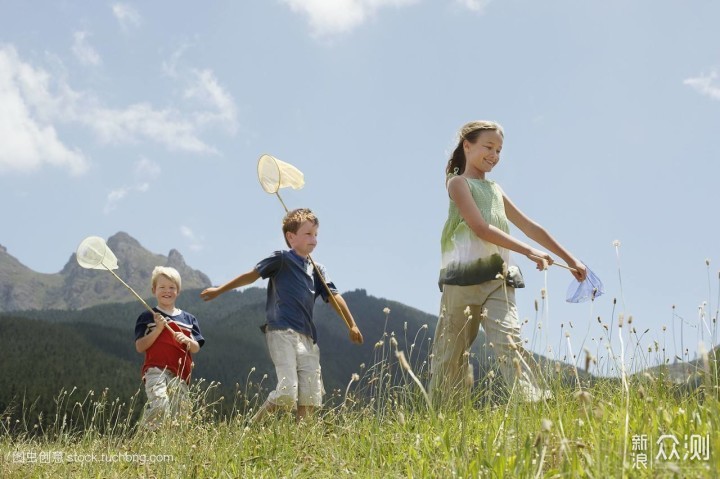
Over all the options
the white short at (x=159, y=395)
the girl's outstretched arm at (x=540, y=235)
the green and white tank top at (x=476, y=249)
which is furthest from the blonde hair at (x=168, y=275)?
the girl's outstretched arm at (x=540, y=235)

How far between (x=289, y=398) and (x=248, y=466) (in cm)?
132

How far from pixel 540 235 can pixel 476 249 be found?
2.42 ft

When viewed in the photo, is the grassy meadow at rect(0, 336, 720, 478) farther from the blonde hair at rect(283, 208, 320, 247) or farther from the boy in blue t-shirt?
the blonde hair at rect(283, 208, 320, 247)

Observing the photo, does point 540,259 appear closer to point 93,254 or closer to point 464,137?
point 464,137

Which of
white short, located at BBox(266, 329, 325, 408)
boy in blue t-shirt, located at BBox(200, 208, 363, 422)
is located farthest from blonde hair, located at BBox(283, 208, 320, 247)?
white short, located at BBox(266, 329, 325, 408)

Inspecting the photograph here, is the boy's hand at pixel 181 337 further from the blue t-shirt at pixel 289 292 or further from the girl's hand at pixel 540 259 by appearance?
the girl's hand at pixel 540 259

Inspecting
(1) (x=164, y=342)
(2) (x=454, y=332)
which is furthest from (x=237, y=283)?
(2) (x=454, y=332)

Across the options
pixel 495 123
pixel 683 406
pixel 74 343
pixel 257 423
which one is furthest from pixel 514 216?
pixel 74 343

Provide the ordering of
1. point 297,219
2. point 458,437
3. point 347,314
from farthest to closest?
point 347,314 → point 297,219 → point 458,437

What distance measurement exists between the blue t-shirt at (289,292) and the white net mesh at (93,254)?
1.67 m

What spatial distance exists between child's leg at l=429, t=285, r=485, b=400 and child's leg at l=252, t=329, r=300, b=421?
Answer: 137 cm

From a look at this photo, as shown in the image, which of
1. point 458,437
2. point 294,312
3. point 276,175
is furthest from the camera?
point 276,175

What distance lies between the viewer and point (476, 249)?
16.5ft

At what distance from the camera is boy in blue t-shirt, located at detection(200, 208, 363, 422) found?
19.7 feet
